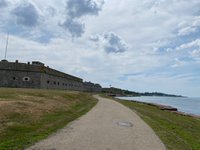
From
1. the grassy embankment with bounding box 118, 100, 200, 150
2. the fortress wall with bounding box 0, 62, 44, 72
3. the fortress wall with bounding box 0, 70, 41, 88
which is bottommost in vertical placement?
the grassy embankment with bounding box 118, 100, 200, 150

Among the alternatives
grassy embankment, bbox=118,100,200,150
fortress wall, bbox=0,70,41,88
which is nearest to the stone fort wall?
fortress wall, bbox=0,70,41,88

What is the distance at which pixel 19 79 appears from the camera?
5059cm

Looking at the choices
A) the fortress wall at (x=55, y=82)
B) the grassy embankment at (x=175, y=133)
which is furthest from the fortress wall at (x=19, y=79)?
the grassy embankment at (x=175, y=133)

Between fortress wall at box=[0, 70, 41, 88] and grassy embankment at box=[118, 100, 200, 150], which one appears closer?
grassy embankment at box=[118, 100, 200, 150]

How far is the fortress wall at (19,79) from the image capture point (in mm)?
50094

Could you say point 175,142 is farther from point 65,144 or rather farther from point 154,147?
point 65,144

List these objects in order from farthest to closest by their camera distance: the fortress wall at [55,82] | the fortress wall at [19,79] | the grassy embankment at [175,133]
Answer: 1. the fortress wall at [55,82]
2. the fortress wall at [19,79]
3. the grassy embankment at [175,133]

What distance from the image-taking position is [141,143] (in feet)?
34.8

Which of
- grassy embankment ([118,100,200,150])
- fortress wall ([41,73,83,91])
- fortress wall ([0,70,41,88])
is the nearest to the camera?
grassy embankment ([118,100,200,150])

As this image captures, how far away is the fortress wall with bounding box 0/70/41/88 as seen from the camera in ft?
164

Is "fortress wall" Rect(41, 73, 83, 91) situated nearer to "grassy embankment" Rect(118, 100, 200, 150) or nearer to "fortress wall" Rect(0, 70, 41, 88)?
"fortress wall" Rect(0, 70, 41, 88)

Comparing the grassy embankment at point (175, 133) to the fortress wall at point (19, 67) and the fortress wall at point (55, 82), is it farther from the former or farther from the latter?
the fortress wall at point (55, 82)

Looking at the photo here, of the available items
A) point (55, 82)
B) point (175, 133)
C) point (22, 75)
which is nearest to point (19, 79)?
point (22, 75)

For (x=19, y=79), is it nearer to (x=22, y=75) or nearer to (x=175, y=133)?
(x=22, y=75)
